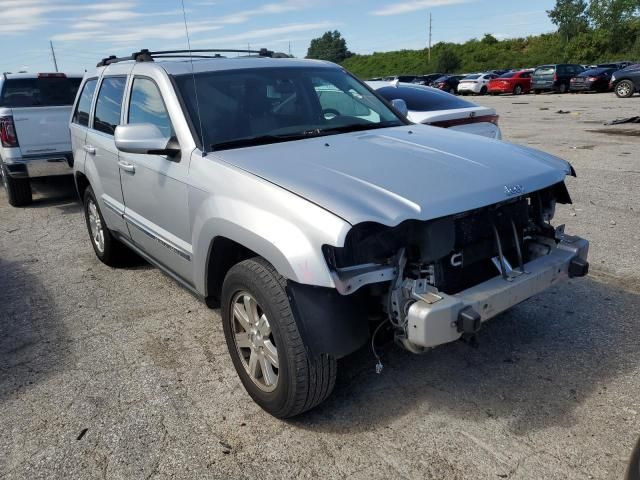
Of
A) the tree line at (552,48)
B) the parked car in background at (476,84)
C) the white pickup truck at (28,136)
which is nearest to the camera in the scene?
the white pickup truck at (28,136)

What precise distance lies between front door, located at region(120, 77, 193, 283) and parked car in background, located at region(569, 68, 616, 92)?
3068 cm

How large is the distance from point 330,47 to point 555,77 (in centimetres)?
7328

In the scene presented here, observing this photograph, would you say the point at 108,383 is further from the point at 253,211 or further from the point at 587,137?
the point at 587,137

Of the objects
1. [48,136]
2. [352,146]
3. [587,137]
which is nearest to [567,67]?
[587,137]

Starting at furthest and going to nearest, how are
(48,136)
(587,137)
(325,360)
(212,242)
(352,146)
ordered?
(587,137) < (48,136) < (352,146) < (212,242) < (325,360)

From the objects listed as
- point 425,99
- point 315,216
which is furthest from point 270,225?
point 425,99

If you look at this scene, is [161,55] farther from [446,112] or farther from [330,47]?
[330,47]

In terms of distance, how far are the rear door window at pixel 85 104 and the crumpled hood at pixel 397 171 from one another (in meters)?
2.78

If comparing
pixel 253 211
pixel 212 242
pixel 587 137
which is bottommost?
pixel 587 137

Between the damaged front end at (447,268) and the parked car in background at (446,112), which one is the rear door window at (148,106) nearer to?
the damaged front end at (447,268)

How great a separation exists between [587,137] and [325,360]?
12.1 meters

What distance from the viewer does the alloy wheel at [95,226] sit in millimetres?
5469

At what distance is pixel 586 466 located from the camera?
2.57 meters

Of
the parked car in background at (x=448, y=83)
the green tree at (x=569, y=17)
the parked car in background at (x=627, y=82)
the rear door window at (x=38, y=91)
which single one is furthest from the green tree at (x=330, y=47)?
the rear door window at (x=38, y=91)
